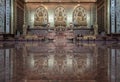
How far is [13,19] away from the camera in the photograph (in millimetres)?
24672

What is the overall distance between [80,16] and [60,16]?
238 cm

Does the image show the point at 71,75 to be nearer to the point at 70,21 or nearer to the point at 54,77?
the point at 54,77

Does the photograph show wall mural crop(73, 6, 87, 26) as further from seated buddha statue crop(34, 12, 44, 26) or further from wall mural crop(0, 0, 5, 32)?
wall mural crop(0, 0, 5, 32)

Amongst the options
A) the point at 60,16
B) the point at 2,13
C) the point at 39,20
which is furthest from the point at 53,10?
the point at 2,13

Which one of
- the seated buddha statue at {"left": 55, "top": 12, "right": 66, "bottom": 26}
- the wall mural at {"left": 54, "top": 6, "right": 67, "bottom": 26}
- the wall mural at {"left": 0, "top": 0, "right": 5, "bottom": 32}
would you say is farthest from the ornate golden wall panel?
the wall mural at {"left": 0, "top": 0, "right": 5, "bottom": 32}

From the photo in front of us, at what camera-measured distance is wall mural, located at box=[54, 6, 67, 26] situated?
32.8m

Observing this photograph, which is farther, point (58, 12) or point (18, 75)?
point (58, 12)

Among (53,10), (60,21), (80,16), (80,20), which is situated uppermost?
(53,10)

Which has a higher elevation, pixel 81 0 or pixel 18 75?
pixel 81 0

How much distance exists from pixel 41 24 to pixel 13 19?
27.2 ft

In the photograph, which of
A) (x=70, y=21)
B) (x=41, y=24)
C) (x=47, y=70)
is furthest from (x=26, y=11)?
(x=47, y=70)

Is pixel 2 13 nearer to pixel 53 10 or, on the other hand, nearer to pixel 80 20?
pixel 53 10

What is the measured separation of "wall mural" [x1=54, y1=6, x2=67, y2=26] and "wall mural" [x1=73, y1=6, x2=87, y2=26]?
122 cm

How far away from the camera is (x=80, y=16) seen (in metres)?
33.0
